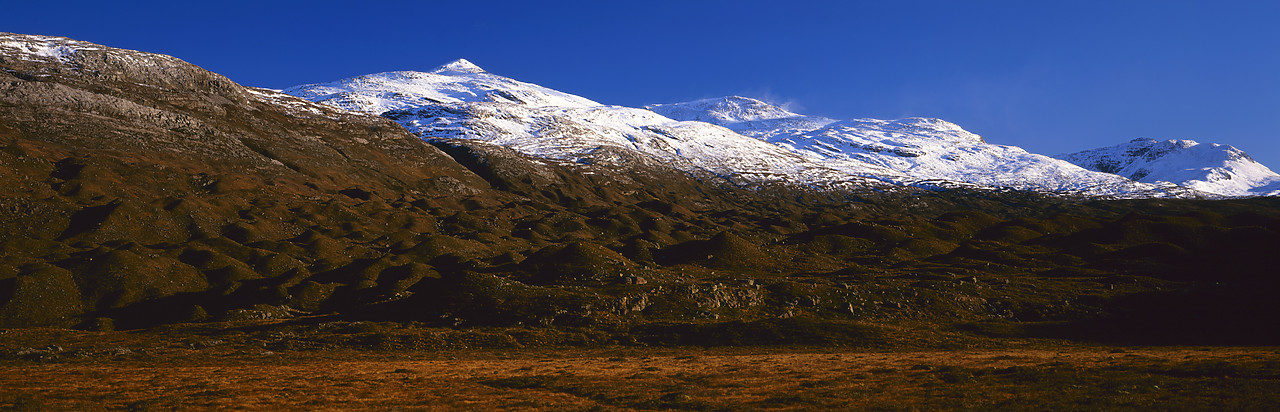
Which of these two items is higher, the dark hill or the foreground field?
the dark hill

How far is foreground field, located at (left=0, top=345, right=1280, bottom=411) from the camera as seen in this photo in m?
41.3

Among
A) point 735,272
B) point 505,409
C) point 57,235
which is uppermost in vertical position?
point 57,235

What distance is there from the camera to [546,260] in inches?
5177

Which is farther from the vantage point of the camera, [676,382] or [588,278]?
[588,278]

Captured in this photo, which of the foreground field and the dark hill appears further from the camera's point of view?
the dark hill

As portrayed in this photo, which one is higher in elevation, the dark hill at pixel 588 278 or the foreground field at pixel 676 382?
the dark hill at pixel 588 278

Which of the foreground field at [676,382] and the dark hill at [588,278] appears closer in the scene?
the foreground field at [676,382]

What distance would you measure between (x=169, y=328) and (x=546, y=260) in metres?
61.3

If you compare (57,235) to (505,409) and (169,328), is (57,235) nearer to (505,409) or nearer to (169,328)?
(169,328)

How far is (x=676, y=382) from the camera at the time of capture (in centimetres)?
5141

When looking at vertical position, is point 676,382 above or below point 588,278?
below

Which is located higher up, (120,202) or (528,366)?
(120,202)

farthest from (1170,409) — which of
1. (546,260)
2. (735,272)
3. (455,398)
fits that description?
(735,272)

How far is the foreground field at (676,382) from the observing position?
41281mm
